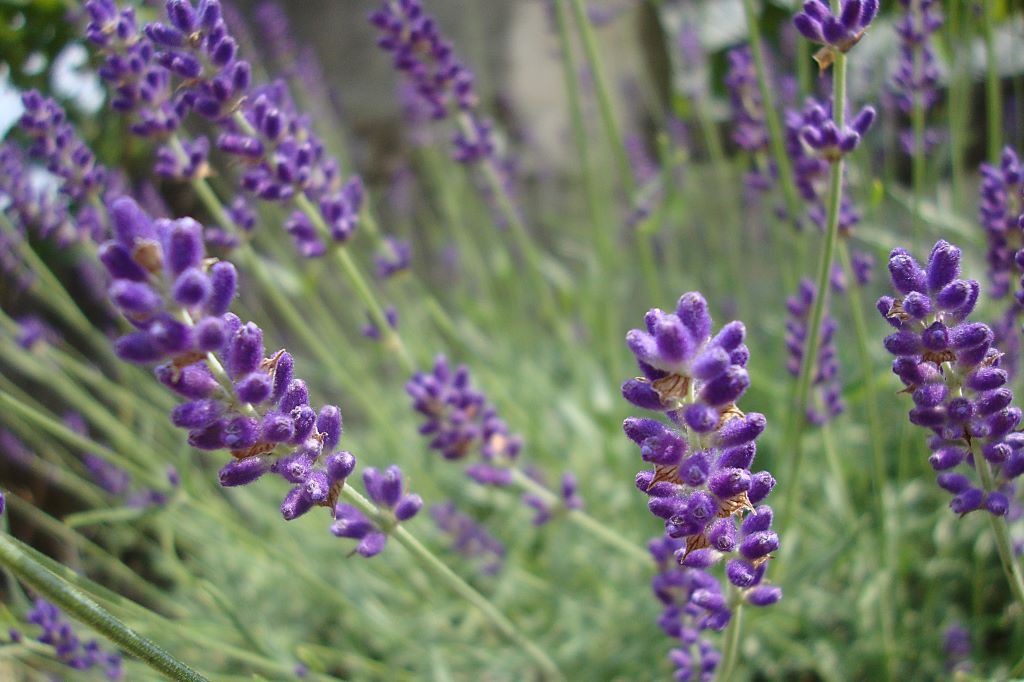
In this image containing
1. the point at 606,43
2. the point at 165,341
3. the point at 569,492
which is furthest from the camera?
the point at 606,43

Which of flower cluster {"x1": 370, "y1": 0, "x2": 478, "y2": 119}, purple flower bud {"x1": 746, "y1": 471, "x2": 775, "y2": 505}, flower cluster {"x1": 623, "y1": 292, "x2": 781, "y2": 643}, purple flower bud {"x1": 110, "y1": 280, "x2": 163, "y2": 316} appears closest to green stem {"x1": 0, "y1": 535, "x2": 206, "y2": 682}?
purple flower bud {"x1": 110, "y1": 280, "x2": 163, "y2": 316}

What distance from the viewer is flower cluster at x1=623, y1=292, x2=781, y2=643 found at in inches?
32.8

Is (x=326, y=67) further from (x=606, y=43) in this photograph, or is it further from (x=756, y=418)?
(x=756, y=418)

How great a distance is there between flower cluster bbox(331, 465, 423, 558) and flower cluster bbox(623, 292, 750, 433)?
457mm

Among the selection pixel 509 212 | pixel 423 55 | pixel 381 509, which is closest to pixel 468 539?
pixel 509 212

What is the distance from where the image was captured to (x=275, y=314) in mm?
4480

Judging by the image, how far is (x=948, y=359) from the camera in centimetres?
98

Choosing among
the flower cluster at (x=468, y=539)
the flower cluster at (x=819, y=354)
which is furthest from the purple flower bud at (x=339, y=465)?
the flower cluster at (x=468, y=539)

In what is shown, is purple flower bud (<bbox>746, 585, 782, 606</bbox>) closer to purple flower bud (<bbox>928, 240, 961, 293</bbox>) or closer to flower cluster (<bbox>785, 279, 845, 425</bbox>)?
purple flower bud (<bbox>928, 240, 961, 293</bbox>)

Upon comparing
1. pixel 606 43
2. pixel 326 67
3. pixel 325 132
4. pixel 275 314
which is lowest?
pixel 275 314

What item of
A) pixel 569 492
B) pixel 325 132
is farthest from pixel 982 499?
pixel 325 132

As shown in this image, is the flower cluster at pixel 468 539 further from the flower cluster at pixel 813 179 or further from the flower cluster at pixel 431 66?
the flower cluster at pixel 813 179

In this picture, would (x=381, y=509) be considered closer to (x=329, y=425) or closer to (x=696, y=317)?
(x=329, y=425)

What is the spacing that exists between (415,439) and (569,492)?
5.86ft
